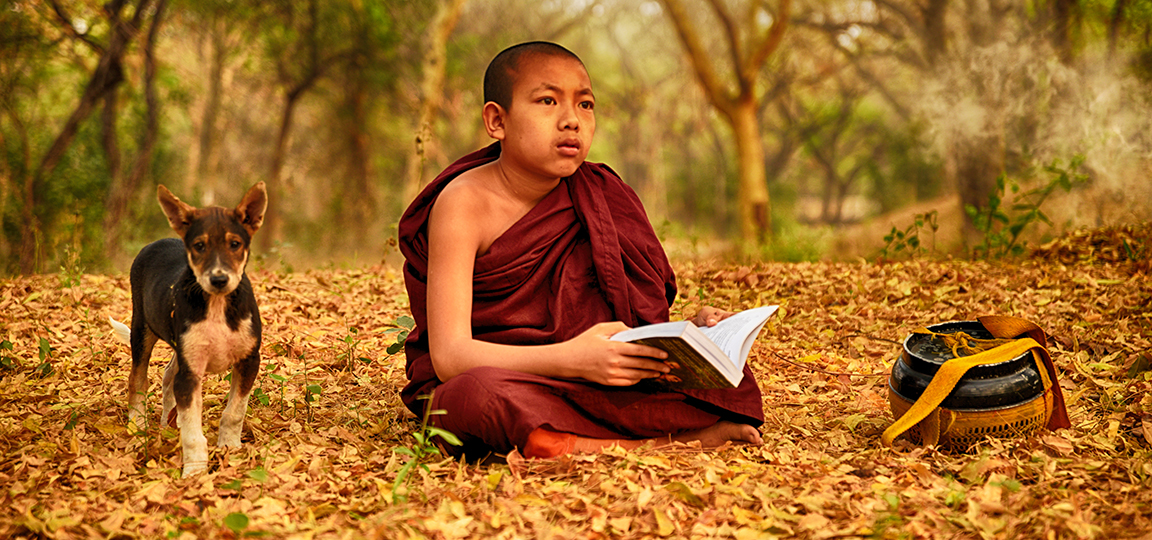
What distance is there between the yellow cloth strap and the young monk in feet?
1.74

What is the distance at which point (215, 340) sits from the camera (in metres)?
2.84

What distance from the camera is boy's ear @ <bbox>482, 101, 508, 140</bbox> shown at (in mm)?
2979

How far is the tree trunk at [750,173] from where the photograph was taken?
1163 centimetres

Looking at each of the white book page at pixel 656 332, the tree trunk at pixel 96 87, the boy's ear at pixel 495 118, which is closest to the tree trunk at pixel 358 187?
the tree trunk at pixel 96 87

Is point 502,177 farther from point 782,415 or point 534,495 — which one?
point 782,415

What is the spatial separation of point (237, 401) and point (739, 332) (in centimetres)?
183

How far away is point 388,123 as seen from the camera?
20.3 m

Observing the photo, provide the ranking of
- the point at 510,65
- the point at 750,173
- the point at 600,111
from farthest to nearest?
the point at 600,111 < the point at 750,173 < the point at 510,65

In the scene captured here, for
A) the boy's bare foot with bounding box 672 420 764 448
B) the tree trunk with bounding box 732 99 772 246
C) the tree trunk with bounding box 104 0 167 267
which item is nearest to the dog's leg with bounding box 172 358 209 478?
the boy's bare foot with bounding box 672 420 764 448

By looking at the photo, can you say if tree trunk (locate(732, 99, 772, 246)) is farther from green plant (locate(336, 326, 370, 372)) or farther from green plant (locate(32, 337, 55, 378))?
green plant (locate(32, 337, 55, 378))

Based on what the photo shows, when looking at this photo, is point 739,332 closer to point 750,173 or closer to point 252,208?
point 252,208

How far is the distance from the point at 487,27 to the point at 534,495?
2175cm

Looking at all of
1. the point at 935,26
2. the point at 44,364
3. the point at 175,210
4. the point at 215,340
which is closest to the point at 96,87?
the point at 44,364

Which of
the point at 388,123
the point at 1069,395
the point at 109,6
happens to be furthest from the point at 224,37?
the point at 1069,395
